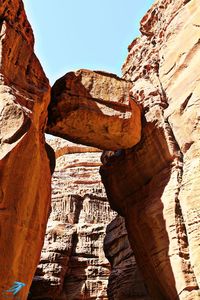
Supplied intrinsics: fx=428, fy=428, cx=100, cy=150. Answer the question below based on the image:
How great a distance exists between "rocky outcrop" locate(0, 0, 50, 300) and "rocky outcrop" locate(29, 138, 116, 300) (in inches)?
318

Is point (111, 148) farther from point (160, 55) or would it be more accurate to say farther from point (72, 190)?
point (72, 190)

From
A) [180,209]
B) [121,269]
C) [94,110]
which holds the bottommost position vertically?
[121,269]

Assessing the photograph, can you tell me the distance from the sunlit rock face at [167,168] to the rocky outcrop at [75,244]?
17.7 ft

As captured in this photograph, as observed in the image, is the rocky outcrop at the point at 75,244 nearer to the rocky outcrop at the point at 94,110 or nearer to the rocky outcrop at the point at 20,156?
the rocky outcrop at the point at 94,110

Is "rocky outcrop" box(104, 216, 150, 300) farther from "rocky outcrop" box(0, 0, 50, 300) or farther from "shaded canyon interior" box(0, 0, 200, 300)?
"rocky outcrop" box(0, 0, 50, 300)

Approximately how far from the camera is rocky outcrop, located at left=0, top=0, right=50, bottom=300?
7.63m

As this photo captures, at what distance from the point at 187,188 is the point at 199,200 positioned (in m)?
0.53

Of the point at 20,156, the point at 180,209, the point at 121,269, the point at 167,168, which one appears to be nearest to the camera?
the point at 20,156

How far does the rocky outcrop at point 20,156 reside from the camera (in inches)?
300

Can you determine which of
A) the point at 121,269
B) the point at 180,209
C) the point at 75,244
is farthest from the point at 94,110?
the point at 75,244

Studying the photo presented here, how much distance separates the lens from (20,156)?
8047mm

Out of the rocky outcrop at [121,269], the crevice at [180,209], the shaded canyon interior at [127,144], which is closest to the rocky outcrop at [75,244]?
the rocky outcrop at [121,269]

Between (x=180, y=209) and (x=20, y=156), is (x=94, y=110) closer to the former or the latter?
(x=20, y=156)

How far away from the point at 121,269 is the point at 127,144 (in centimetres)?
451
